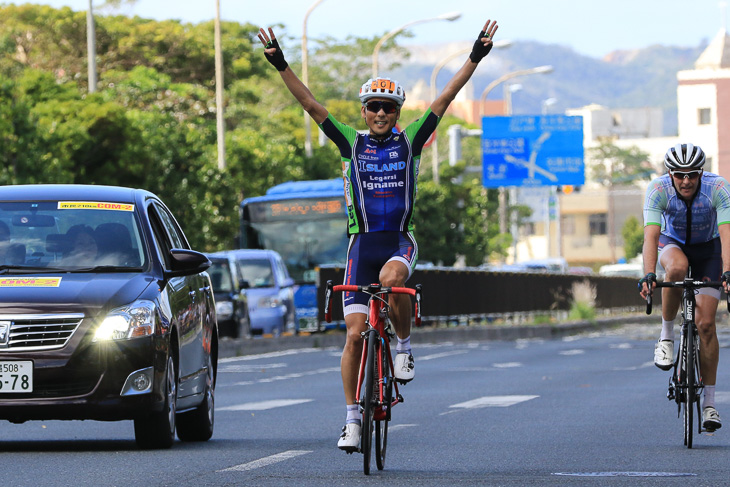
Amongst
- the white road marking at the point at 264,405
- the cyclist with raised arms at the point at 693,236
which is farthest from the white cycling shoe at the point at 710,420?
the white road marking at the point at 264,405

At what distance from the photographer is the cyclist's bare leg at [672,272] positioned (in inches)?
424

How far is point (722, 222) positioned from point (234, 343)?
18764 millimetres

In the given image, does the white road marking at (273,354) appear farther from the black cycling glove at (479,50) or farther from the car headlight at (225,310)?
the black cycling glove at (479,50)

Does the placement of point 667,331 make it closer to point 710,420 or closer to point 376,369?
point 710,420

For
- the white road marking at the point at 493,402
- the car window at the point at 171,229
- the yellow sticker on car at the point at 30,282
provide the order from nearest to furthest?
1. the yellow sticker on car at the point at 30,282
2. the car window at the point at 171,229
3. the white road marking at the point at 493,402

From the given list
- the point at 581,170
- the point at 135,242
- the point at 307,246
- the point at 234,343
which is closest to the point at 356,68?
the point at 581,170

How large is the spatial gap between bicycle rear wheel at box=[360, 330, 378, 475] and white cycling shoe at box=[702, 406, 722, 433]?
2694 millimetres

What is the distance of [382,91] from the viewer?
9305 millimetres

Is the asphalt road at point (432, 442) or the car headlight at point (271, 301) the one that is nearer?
the asphalt road at point (432, 442)

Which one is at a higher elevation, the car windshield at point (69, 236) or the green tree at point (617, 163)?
the green tree at point (617, 163)

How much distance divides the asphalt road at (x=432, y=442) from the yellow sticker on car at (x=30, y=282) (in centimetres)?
102

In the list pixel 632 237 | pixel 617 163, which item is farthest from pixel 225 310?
pixel 617 163

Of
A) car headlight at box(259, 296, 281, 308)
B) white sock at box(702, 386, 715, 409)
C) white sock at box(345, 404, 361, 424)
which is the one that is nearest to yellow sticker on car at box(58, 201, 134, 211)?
white sock at box(345, 404, 361, 424)

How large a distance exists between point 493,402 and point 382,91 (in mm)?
7133
